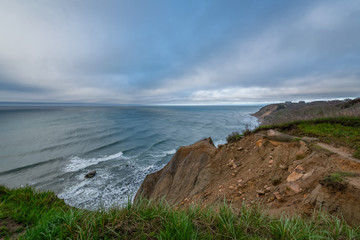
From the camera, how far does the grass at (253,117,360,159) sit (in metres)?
5.41

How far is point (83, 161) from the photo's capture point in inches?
687

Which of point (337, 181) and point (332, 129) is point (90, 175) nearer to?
point (337, 181)

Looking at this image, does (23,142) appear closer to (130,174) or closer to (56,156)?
(56,156)

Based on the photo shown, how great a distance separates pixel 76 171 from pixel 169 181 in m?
12.1

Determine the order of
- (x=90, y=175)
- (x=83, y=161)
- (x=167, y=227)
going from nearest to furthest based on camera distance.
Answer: (x=167, y=227) < (x=90, y=175) < (x=83, y=161)

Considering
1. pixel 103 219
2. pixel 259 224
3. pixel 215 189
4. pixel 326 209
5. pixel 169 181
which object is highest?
pixel 103 219

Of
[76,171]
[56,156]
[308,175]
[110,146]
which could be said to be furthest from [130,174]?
[308,175]

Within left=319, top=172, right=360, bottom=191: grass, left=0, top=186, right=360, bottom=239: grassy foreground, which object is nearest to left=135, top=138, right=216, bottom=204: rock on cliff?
left=319, top=172, right=360, bottom=191: grass

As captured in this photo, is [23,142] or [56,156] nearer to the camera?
[56,156]

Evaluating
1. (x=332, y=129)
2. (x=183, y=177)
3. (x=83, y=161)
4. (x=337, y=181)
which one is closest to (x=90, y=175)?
(x=83, y=161)

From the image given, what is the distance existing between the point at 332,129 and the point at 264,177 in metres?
4.45

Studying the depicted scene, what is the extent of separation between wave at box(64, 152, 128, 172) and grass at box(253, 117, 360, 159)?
18436 millimetres

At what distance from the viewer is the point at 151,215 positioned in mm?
2137

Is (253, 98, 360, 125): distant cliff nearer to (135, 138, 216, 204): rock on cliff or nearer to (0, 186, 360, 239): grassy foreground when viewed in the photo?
(135, 138, 216, 204): rock on cliff
